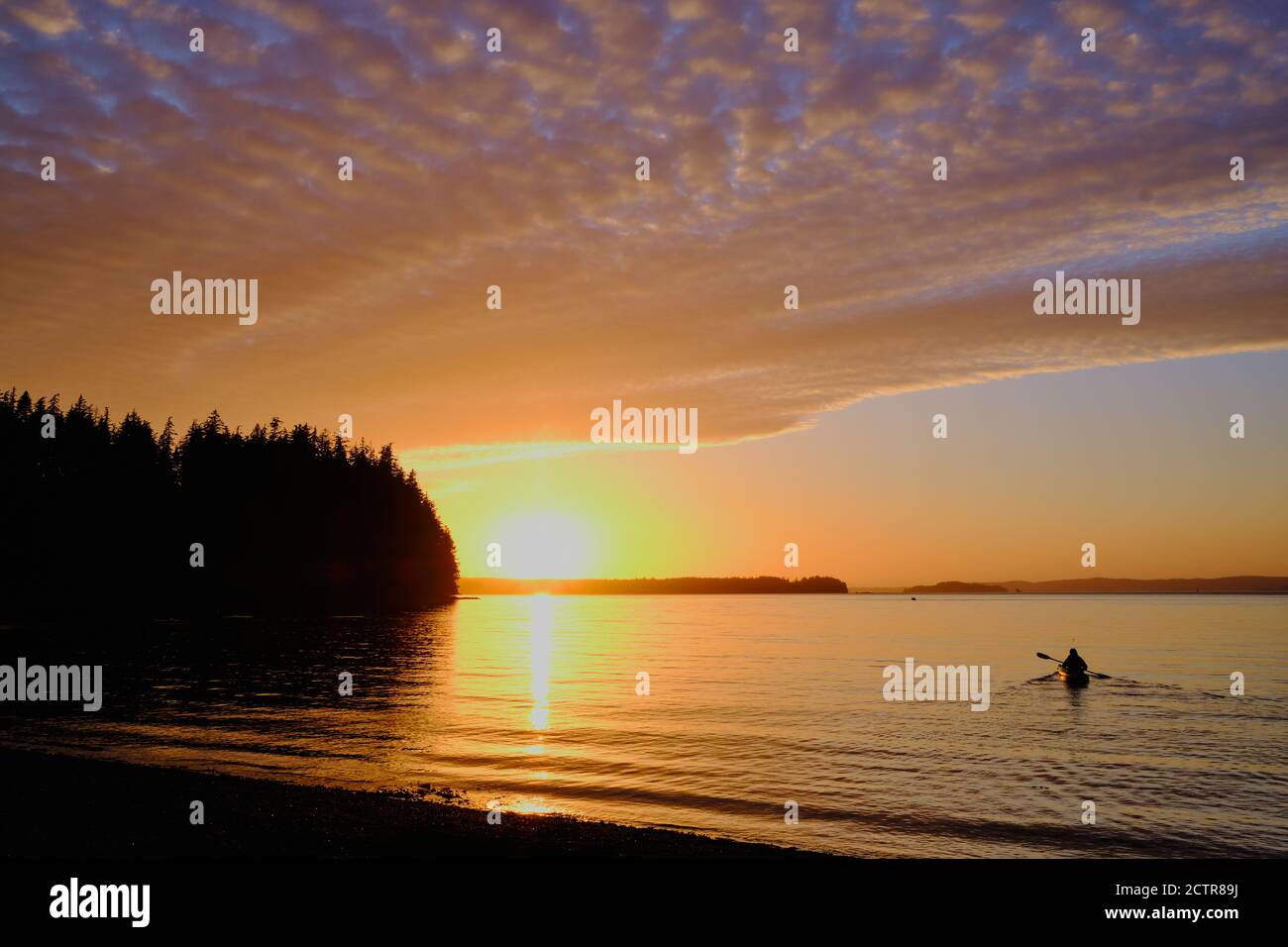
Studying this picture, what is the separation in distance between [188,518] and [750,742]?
118618mm

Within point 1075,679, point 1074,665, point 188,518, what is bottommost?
point 1075,679

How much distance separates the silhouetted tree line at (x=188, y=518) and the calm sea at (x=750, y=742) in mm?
49724

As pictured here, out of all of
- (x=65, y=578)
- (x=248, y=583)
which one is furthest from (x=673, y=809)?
(x=248, y=583)

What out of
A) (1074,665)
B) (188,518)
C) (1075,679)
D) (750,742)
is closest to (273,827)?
(750,742)

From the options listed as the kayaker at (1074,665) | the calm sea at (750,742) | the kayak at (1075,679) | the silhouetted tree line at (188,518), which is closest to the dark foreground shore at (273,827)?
the calm sea at (750,742)

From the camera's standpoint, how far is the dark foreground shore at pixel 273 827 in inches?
601

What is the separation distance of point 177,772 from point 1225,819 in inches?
1156

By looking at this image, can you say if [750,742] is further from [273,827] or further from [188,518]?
[188,518]

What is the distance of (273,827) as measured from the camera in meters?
16.7
